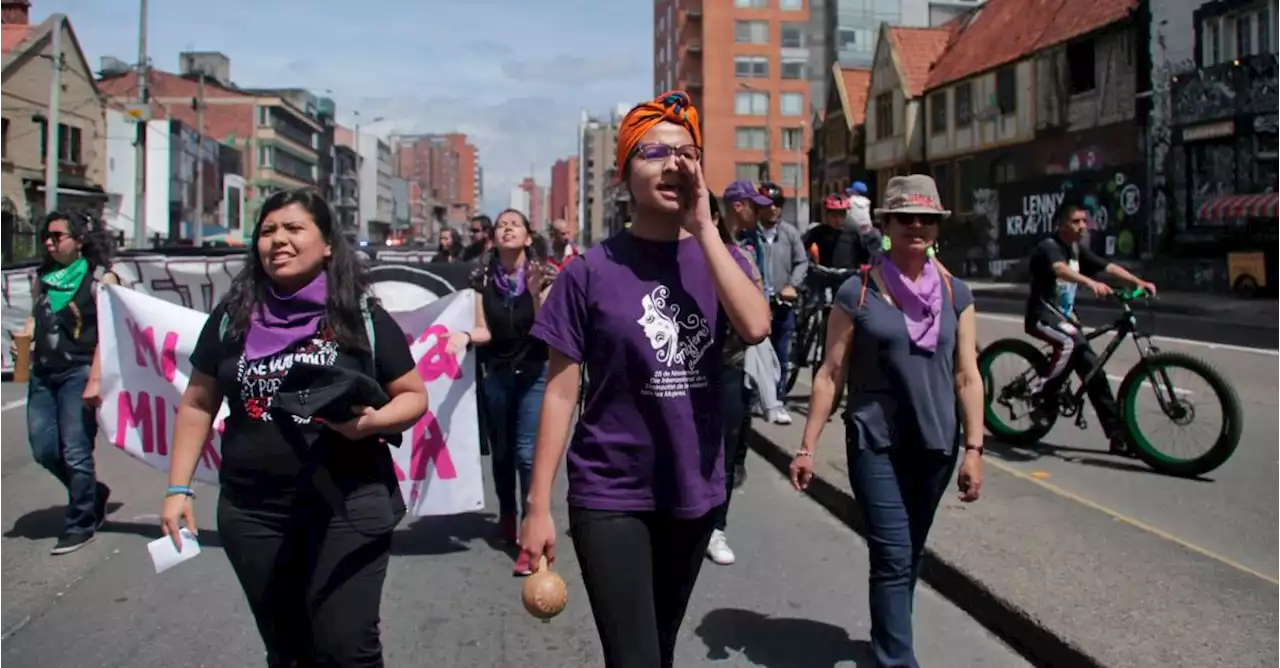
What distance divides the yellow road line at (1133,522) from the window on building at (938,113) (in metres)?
39.1

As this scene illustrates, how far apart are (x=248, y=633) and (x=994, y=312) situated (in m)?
21.7

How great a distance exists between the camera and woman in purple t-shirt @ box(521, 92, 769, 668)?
2836 mm

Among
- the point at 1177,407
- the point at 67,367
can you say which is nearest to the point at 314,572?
the point at 67,367

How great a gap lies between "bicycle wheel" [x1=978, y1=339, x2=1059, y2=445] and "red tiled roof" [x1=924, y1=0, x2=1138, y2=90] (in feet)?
90.6

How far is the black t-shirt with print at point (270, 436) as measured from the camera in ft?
10.3

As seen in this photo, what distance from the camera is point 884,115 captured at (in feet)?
165

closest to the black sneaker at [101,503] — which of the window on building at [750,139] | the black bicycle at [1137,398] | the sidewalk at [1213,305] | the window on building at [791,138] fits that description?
the black bicycle at [1137,398]

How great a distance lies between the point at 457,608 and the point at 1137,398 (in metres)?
5.04

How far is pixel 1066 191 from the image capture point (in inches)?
1395

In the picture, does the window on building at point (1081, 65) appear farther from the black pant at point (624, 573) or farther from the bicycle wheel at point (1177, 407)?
the black pant at point (624, 573)

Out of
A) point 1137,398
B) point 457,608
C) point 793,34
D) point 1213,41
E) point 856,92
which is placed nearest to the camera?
point 457,608

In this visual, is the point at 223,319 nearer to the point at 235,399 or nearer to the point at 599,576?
the point at 235,399

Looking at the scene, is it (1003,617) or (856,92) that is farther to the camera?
(856,92)

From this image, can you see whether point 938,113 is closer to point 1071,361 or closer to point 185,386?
point 1071,361
